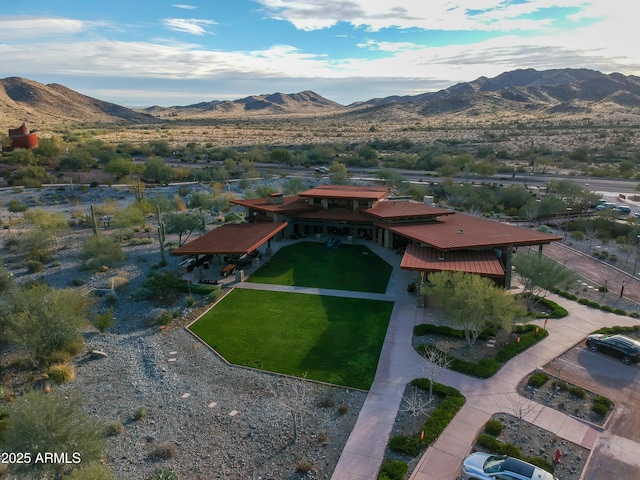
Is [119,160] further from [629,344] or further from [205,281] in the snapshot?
[629,344]

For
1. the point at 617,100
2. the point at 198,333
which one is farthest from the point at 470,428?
the point at 617,100

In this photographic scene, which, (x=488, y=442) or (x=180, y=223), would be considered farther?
(x=180, y=223)

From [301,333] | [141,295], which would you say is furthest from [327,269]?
[141,295]

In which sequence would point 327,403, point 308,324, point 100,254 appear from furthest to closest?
1. point 100,254
2. point 308,324
3. point 327,403

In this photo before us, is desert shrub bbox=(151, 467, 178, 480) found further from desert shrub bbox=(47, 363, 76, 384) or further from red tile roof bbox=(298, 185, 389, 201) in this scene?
red tile roof bbox=(298, 185, 389, 201)

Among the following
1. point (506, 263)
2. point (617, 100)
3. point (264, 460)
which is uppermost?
point (617, 100)

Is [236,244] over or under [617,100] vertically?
under

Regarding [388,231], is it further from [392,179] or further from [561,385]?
[392,179]
